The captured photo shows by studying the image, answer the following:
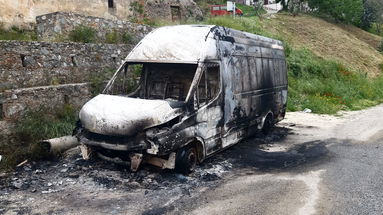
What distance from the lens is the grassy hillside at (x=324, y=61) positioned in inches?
645

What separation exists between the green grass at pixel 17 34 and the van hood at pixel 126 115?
6192 mm

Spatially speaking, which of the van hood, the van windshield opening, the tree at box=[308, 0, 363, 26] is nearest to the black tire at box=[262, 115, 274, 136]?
the van windshield opening

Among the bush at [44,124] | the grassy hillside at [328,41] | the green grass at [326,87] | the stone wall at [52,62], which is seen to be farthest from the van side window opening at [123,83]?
the grassy hillside at [328,41]

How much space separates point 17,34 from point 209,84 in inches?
319

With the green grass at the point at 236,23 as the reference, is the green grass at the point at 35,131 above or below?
below

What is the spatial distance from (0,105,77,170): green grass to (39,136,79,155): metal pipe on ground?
0.11m

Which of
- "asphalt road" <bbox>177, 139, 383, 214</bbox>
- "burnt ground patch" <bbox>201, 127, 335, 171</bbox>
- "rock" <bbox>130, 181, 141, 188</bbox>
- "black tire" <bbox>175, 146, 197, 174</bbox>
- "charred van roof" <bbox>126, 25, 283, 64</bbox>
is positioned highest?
"charred van roof" <bbox>126, 25, 283, 64</bbox>

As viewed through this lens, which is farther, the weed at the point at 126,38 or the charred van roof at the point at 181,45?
the weed at the point at 126,38

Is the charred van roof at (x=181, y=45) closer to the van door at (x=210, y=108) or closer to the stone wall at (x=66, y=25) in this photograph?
the van door at (x=210, y=108)

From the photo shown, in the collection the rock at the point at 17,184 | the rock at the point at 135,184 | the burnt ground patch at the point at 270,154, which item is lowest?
the burnt ground patch at the point at 270,154

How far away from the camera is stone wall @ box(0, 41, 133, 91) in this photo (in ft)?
25.0

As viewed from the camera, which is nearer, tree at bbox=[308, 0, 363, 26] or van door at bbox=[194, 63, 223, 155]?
van door at bbox=[194, 63, 223, 155]

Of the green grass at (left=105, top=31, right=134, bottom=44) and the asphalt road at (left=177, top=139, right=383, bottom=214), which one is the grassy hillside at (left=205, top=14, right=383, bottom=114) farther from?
the asphalt road at (left=177, top=139, right=383, bottom=214)

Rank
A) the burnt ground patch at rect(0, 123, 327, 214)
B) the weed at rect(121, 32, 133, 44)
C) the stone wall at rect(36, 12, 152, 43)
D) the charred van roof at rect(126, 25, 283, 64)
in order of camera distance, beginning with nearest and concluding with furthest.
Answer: the burnt ground patch at rect(0, 123, 327, 214) < the charred van roof at rect(126, 25, 283, 64) < the stone wall at rect(36, 12, 152, 43) < the weed at rect(121, 32, 133, 44)
